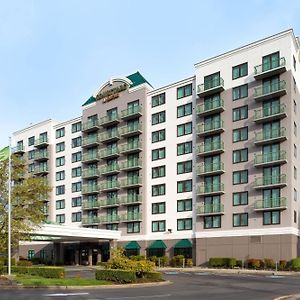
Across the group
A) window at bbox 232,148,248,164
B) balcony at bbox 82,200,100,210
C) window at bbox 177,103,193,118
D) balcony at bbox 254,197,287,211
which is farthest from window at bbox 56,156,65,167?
balcony at bbox 254,197,287,211

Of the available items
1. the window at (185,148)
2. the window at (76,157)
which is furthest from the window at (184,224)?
the window at (76,157)

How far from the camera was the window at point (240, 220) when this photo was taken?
5528 cm

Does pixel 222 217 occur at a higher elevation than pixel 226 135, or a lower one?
lower

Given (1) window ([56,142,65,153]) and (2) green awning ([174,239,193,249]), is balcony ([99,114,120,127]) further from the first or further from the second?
(2) green awning ([174,239,193,249])

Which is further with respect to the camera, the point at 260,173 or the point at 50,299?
the point at 260,173

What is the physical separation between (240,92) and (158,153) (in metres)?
15.0

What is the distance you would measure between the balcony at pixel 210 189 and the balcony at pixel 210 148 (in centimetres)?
401

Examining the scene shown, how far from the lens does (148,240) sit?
65188 millimetres

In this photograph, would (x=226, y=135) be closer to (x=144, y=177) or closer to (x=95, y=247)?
(x=144, y=177)

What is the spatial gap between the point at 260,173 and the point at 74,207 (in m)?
34.5

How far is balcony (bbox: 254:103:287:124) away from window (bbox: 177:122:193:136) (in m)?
10.2

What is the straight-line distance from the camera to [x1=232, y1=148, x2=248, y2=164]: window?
5649cm

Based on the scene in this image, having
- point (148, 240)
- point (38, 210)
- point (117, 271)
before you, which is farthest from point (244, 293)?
point (148, 240)

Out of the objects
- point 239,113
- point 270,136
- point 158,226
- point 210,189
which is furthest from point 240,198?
point 158,226
